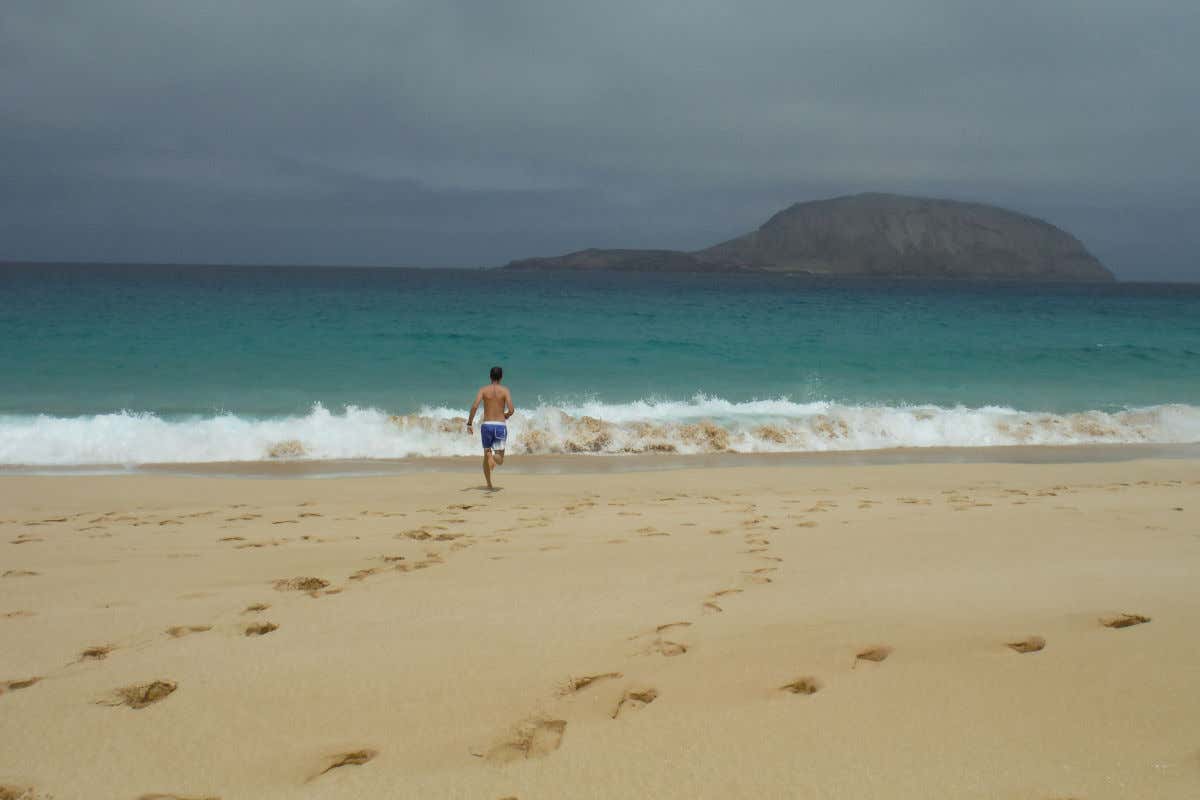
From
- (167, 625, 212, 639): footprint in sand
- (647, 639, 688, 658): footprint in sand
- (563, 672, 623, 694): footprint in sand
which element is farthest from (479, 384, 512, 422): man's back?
(563, 672, 623, 694): footprint in sand

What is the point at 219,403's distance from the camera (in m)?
16.9

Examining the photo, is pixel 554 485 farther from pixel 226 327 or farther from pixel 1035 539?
pixel 226 327

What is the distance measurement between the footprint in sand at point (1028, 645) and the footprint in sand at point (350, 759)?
2670 mm

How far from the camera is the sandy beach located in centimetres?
248

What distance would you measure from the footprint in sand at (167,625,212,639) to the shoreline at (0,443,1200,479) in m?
6.94

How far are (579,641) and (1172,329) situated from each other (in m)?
44.1

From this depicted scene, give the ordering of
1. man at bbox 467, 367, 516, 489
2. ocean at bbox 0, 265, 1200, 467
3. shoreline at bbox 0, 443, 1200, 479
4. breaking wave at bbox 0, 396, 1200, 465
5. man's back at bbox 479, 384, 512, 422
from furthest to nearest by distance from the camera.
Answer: ocean at bbox 0, 265, 1200, 467 → breaking wave at bbox 0, 396, 1200, 465 → shoreline at bbox 0, 443, 1200, 479 → man's back at bbox 479, 384, 512, 422 → man at bbox 467, 367, 516, 489

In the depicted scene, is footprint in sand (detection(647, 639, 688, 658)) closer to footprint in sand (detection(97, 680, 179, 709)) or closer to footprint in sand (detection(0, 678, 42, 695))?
footprint in sand (detection(97, 680, 179, 709))

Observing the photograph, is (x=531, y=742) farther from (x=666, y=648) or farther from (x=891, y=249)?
(x=891, y=249)

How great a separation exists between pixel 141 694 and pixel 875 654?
10.00 feet

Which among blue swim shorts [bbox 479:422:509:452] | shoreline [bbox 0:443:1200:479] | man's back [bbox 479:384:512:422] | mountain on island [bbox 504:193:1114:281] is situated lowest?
shoreline [bbox 0:443:1200:479]

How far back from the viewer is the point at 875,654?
3.29 m

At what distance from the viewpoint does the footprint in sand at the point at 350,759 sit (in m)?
2.56

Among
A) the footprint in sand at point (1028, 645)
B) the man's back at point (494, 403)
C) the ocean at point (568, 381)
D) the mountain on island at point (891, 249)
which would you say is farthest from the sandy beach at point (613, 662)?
the mountain on island at point (891, 249)
